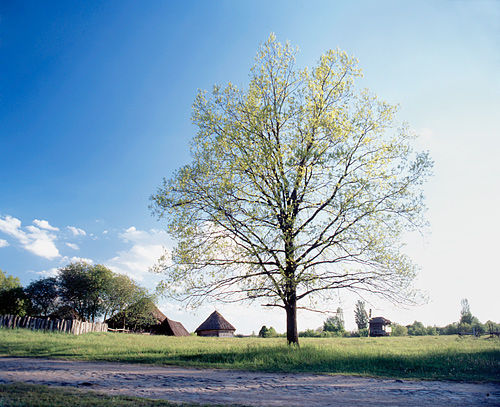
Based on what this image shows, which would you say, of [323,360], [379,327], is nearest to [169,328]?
[379,327]

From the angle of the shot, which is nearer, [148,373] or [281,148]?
[148,373]

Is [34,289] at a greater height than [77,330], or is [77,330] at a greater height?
[34,289]

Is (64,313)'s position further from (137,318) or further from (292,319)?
(292,319)

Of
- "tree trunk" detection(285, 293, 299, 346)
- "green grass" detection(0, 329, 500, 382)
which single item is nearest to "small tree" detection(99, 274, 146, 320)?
"green grass" detection(0, 329, 500, 382)

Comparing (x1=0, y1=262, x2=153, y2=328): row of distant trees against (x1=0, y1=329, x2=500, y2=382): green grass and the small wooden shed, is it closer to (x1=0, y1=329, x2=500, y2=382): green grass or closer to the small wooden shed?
(x1=0, y1=329, x2=500, y2=382): green grass

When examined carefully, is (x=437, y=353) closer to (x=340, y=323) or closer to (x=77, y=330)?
(x=77, y=330)

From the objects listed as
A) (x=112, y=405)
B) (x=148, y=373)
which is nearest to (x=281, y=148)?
(x=148, y=373)

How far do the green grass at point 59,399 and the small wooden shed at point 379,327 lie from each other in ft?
180

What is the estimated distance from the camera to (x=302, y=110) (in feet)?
48.9

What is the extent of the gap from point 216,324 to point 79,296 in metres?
18.3

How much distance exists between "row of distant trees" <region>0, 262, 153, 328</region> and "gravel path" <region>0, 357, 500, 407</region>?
119ft

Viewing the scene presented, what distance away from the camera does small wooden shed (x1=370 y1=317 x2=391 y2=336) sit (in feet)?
173

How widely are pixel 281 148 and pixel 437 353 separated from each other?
10.4 meters

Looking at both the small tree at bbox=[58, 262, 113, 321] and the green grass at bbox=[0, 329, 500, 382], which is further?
the small tree at bbox=[58, 262, 113, 321]
